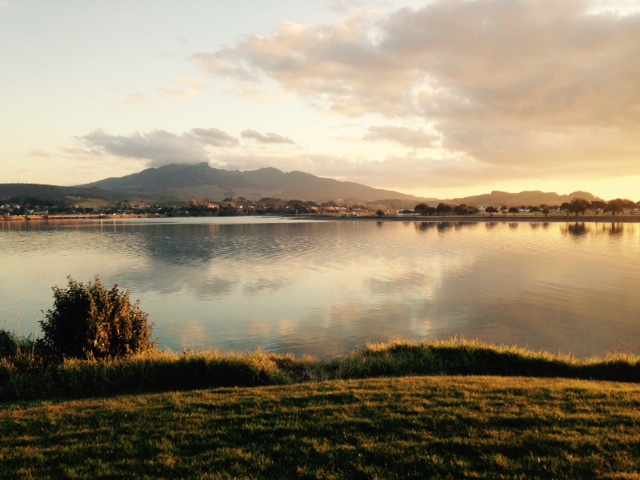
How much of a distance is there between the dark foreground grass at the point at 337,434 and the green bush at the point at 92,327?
3.96 metres

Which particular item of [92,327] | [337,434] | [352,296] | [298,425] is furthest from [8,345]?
[352,296]

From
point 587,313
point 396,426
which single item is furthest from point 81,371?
point 587,313

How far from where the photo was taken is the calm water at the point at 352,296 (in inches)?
835

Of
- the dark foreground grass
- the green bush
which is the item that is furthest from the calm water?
the dark foreground grass

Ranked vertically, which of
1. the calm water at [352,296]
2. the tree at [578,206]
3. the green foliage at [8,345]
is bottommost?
the calm water at [352,296]

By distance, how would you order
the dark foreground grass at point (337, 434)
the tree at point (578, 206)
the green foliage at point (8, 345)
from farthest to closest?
the tree at point (578, 206) → the green foliage at point (8, 345) → the dark foreground grass at point (337, 434)

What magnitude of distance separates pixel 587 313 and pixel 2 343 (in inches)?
1134

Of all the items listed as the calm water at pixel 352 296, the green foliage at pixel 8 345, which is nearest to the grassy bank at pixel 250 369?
the green foliage at pixel 8 345

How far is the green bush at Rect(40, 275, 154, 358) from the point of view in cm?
1434

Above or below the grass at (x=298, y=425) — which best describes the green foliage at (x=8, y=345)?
below

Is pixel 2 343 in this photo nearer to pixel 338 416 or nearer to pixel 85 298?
pixel 85 298

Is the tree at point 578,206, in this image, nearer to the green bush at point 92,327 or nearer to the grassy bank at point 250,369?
the grassy bank at point 250,369

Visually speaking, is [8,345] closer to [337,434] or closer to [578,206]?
[337,434]

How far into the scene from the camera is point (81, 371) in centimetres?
1259
